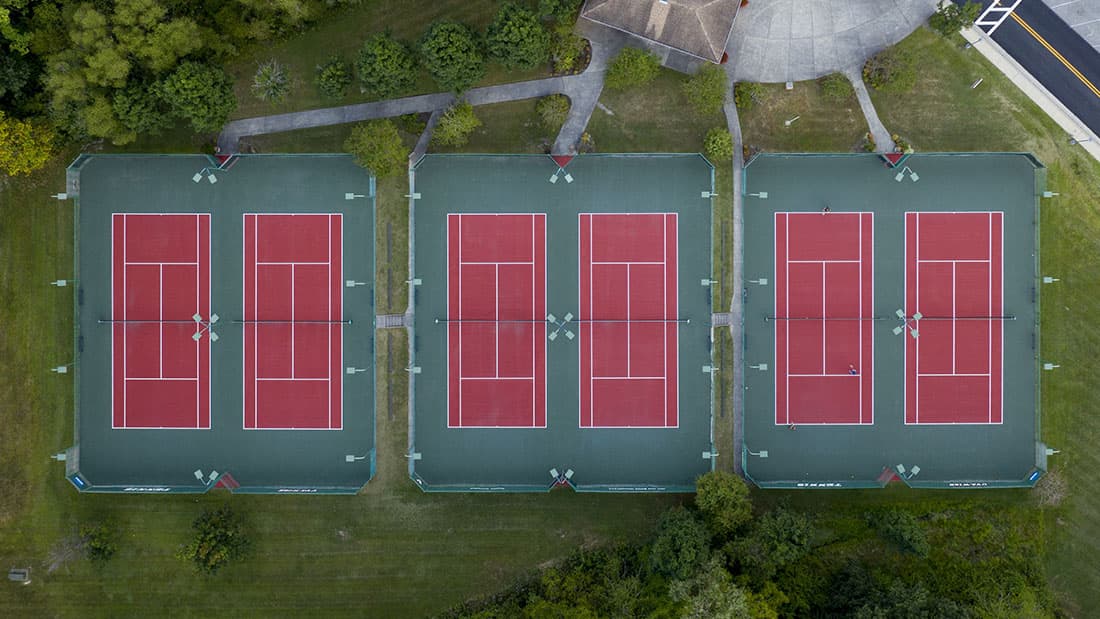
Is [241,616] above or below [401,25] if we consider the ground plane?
below

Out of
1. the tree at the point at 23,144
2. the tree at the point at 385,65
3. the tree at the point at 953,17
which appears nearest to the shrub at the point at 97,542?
the tree at the point at 23,144

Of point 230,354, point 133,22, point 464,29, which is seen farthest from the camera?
point 230,354

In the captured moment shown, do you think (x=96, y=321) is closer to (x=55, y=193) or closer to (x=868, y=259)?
(x=55, y=193)

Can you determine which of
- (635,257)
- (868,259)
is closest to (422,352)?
(635,257)

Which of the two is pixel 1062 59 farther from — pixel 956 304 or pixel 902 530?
pixel 902 530

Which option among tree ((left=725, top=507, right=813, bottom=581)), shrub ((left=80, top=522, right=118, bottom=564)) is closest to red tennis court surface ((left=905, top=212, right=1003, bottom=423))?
tree ((left=725, top=507, right=813, bottom=581))

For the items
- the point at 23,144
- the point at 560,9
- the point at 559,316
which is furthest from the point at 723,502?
the point at 23,144

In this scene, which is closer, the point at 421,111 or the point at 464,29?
the point at 464,29
